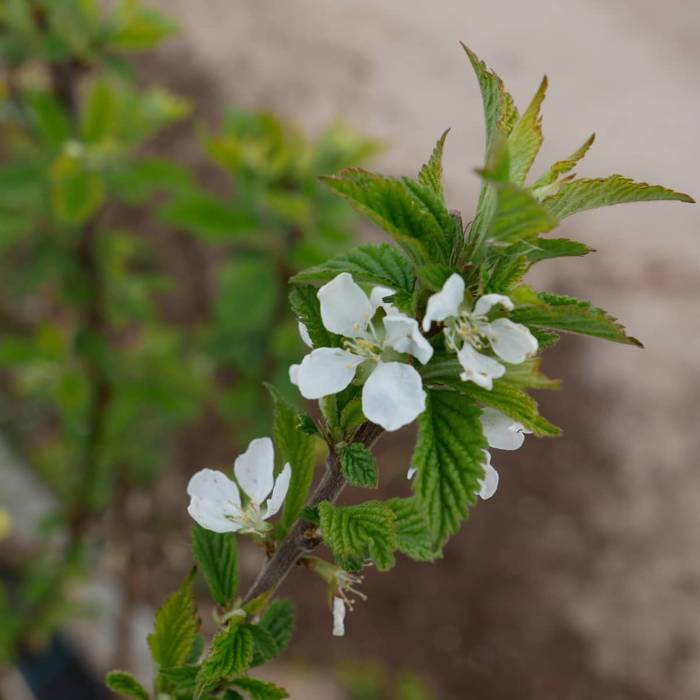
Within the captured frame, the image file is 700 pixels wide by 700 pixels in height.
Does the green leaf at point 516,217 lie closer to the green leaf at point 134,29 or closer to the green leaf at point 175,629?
the green leaf at point 175,629

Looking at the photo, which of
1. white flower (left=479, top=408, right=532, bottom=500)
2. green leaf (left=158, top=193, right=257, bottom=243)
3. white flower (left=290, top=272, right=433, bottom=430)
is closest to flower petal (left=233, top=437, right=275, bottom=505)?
white flower (left=290, top=272, right=433, bottom=430)

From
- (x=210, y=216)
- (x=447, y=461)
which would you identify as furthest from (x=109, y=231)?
(x=447, y=461)

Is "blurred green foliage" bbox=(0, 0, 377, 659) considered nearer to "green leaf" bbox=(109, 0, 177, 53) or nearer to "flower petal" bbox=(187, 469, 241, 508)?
"green leaf" bbox=(109, 0, 177, 53)

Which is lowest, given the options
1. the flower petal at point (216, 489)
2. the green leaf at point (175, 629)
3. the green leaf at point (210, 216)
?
the green leaf at point (210, 216)

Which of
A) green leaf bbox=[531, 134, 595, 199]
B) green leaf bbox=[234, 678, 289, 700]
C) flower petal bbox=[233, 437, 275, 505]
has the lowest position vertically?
green leaf bbox=[234, 678, 289, 700]

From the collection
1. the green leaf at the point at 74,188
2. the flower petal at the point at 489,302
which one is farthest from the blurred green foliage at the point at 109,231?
the flower petal at the point at 489,302

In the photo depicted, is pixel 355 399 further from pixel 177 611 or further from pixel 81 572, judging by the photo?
pixel 81 572

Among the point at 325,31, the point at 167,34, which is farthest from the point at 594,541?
the point at 325,31
